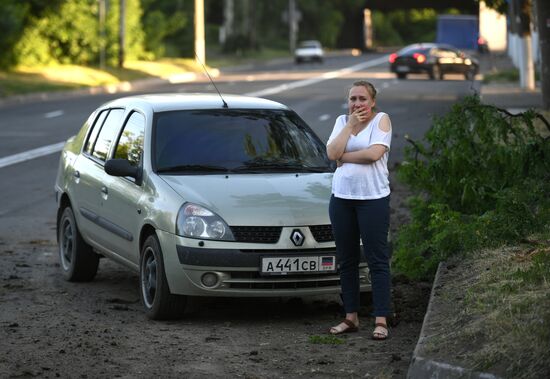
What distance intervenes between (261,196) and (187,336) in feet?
3.44

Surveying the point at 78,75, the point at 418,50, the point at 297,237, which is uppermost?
the point at 418,50

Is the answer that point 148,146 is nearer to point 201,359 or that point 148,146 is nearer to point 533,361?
point 201,359

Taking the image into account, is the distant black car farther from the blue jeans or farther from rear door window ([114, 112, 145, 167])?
the blue jeans

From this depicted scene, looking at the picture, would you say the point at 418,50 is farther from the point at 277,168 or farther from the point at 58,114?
the point at 277,168

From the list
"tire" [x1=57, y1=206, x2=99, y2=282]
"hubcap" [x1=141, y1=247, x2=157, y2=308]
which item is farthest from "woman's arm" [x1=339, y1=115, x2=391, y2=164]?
"tire" [x1=57, y1=206, x2=99, y2=282]

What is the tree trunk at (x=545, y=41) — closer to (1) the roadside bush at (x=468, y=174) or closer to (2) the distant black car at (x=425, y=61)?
(1) the roadside bush at (x=468, y=174)

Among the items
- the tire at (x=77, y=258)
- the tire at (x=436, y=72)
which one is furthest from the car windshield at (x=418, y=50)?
the tire at (x=77, y=258)

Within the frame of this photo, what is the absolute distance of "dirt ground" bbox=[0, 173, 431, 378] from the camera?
697cm

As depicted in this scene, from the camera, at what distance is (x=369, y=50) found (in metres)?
119

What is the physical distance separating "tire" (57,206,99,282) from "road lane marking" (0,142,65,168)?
9362 mm

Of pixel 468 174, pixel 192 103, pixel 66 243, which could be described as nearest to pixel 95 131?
pixel 66 243

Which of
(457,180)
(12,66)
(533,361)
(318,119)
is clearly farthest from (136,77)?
(533,361)

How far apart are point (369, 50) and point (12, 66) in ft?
→ 244

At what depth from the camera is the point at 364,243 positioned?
25.4ft
